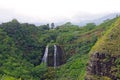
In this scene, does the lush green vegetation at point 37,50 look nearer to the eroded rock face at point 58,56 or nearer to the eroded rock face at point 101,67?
the eroded rock face at point 58,56

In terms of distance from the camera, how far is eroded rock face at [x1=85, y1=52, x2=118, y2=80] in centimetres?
4245

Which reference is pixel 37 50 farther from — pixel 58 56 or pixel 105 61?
pixel 105 61

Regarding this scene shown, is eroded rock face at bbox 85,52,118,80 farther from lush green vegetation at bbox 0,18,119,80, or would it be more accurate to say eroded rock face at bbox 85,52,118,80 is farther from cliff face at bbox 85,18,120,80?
lush green vegetation at bbox 0,18,119,80

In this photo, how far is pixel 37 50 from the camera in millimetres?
76062

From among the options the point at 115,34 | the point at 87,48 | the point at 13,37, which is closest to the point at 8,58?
the point at 13,37

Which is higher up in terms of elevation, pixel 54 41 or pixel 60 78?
pixel 54 41

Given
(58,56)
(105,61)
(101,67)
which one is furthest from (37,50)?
(105,61)

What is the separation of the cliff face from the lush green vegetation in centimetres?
1284

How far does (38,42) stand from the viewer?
254 ft

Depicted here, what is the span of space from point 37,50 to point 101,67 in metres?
34.0

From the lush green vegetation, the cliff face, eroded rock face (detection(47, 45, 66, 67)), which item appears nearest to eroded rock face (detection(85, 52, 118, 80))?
the cliff face

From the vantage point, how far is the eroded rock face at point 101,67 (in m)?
42.4

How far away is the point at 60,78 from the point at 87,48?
10.1 metres

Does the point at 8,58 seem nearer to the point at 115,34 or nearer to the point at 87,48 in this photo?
the point at 87,48
